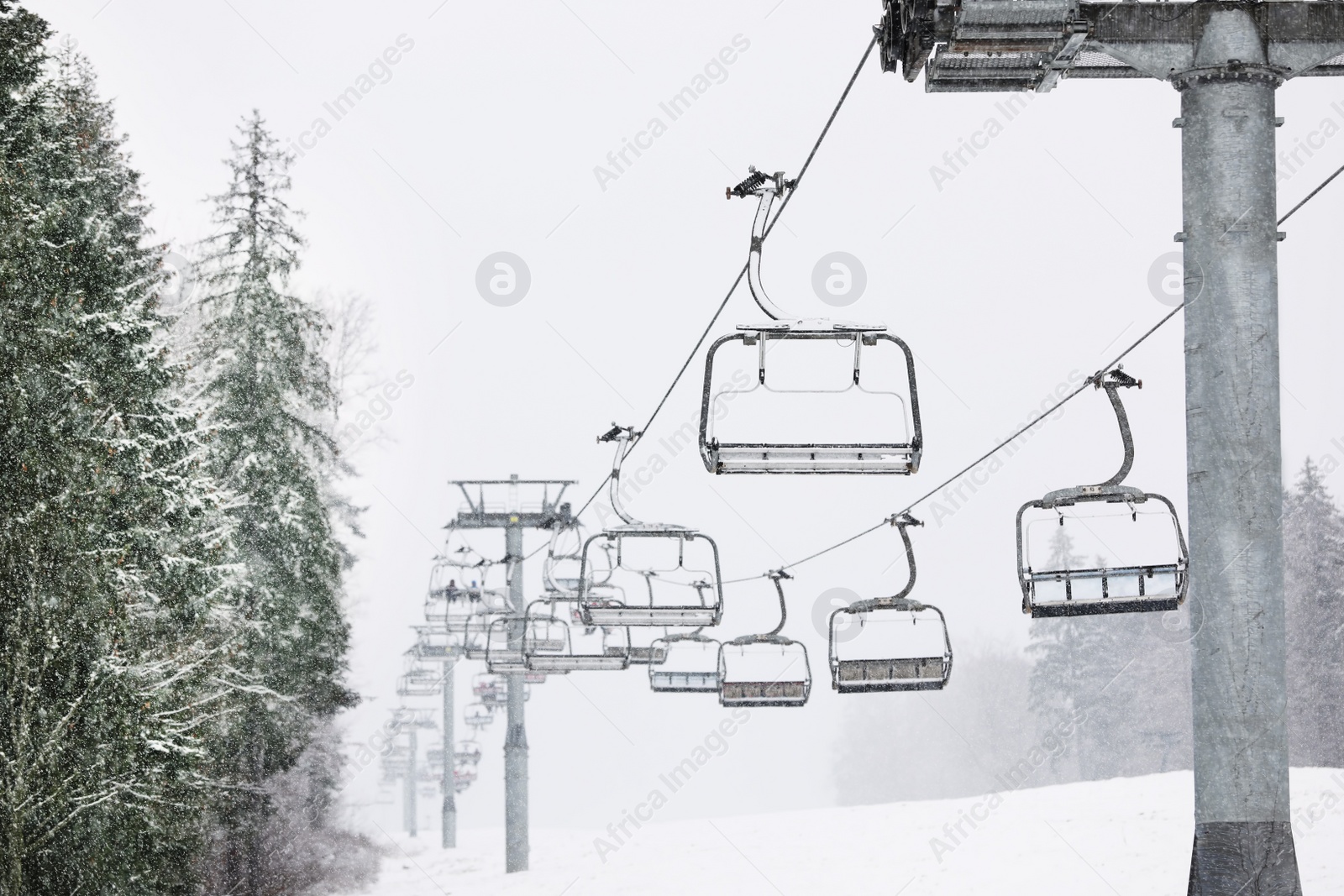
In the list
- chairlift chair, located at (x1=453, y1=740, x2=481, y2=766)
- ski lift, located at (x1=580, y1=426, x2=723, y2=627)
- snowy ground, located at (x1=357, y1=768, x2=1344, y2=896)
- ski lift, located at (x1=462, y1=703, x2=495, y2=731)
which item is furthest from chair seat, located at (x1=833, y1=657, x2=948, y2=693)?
ski lift, located at (x1=462, y1=703, x2=495, y2=731)

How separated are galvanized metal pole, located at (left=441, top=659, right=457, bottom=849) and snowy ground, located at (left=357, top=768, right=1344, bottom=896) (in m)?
4.40

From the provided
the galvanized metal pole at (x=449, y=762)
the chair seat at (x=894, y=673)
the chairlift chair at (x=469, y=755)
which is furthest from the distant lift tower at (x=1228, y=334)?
the chairlift chair at (x=469, y=755)

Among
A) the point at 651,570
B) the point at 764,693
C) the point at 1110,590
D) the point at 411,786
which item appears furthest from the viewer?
the point at 411,786

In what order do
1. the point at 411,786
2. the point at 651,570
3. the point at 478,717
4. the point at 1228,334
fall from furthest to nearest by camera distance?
the point at 411,786
the point at 478,717
the point at 651,570
the point at 1228,334

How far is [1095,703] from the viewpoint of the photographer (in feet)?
181

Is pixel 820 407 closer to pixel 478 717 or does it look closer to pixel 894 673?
pixel 894 673

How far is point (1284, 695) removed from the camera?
5.37 m

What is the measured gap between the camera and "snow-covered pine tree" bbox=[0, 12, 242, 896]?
53.0 ft

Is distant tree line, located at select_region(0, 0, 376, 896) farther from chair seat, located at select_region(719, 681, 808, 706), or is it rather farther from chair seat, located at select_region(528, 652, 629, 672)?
chair seat, located at select_region(719, 681, 808, 706)

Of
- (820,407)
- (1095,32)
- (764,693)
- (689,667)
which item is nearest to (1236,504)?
(1095,32)

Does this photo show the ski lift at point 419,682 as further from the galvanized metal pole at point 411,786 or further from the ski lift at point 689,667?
the ski lift at point 689,667

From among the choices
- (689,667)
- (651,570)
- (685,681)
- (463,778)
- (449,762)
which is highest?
(651,570)

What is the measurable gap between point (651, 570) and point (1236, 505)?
969 centimetres

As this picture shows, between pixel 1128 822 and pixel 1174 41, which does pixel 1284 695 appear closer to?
pixel 1174 41
